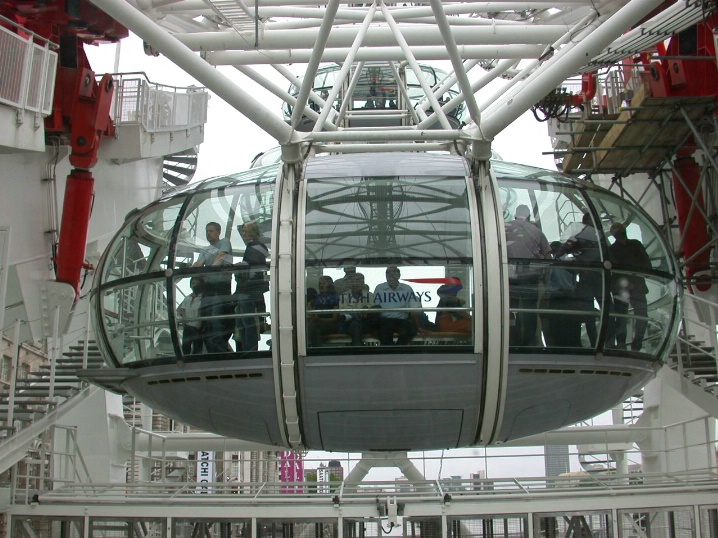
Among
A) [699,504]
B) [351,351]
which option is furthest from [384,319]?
[699,504]

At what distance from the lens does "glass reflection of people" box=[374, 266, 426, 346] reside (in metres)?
8.17

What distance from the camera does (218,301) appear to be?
8.55 metres

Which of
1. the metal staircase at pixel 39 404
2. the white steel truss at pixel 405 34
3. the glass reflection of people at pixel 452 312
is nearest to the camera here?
the glass reflection of people at pixel 452 312

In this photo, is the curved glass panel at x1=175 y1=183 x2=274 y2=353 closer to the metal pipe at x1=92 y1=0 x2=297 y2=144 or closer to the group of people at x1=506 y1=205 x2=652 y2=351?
the metal pipe at x1=92 y1=0 x2=297 y2=144

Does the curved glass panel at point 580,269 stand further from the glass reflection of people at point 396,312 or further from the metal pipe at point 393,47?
the metal pipe at point 393,47

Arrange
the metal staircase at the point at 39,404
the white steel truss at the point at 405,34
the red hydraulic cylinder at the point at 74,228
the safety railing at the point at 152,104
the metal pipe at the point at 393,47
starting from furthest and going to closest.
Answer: the safety railing at the point at 152,104 < the red hydraulic cylinder at the point at 74,228 < the metal pipe at the point at 393,47 < the metal staircase at the point at 39,404 < the white steel truss at the point at 405,34

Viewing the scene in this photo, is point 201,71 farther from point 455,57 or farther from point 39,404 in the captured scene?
point 39,404

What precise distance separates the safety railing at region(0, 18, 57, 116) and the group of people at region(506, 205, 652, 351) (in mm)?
8540

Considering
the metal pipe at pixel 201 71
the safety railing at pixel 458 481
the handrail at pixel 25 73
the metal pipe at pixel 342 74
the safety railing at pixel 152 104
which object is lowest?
the safety railing at pixel 458 481

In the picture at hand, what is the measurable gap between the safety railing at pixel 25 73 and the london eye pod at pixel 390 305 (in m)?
5.84

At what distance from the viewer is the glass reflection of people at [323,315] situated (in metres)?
8.18

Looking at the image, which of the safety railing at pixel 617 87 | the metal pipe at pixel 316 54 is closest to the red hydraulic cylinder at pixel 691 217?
the safety railing at pixel 617 87

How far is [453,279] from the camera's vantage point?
817cm

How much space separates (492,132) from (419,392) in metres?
2.38
